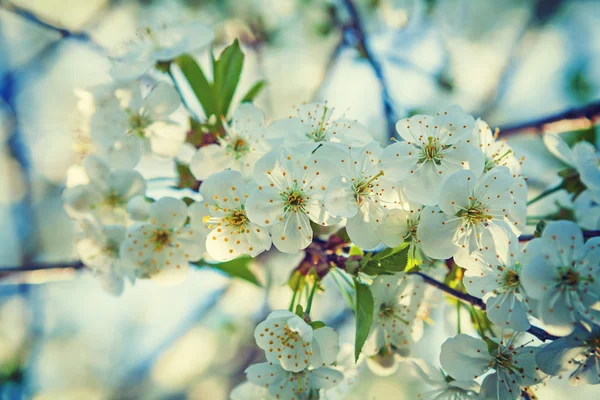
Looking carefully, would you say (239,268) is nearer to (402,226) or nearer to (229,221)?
(229,221)

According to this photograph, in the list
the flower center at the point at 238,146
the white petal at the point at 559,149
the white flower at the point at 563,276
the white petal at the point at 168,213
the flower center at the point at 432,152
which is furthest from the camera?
the white petal at the point at 559,149

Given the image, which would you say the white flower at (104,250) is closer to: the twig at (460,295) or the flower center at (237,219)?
the flower center at (237,219)

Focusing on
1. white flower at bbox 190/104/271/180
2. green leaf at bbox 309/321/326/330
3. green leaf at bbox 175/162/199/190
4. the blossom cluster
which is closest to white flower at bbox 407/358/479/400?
the blossom cluster

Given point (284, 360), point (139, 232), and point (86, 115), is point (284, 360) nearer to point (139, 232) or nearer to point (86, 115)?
point (139, 232)

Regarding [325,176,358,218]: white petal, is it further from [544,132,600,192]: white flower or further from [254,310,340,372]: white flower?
[544,132,600,192]: white flower

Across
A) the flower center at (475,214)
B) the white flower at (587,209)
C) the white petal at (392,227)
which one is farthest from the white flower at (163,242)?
the white flower at (587,209)
